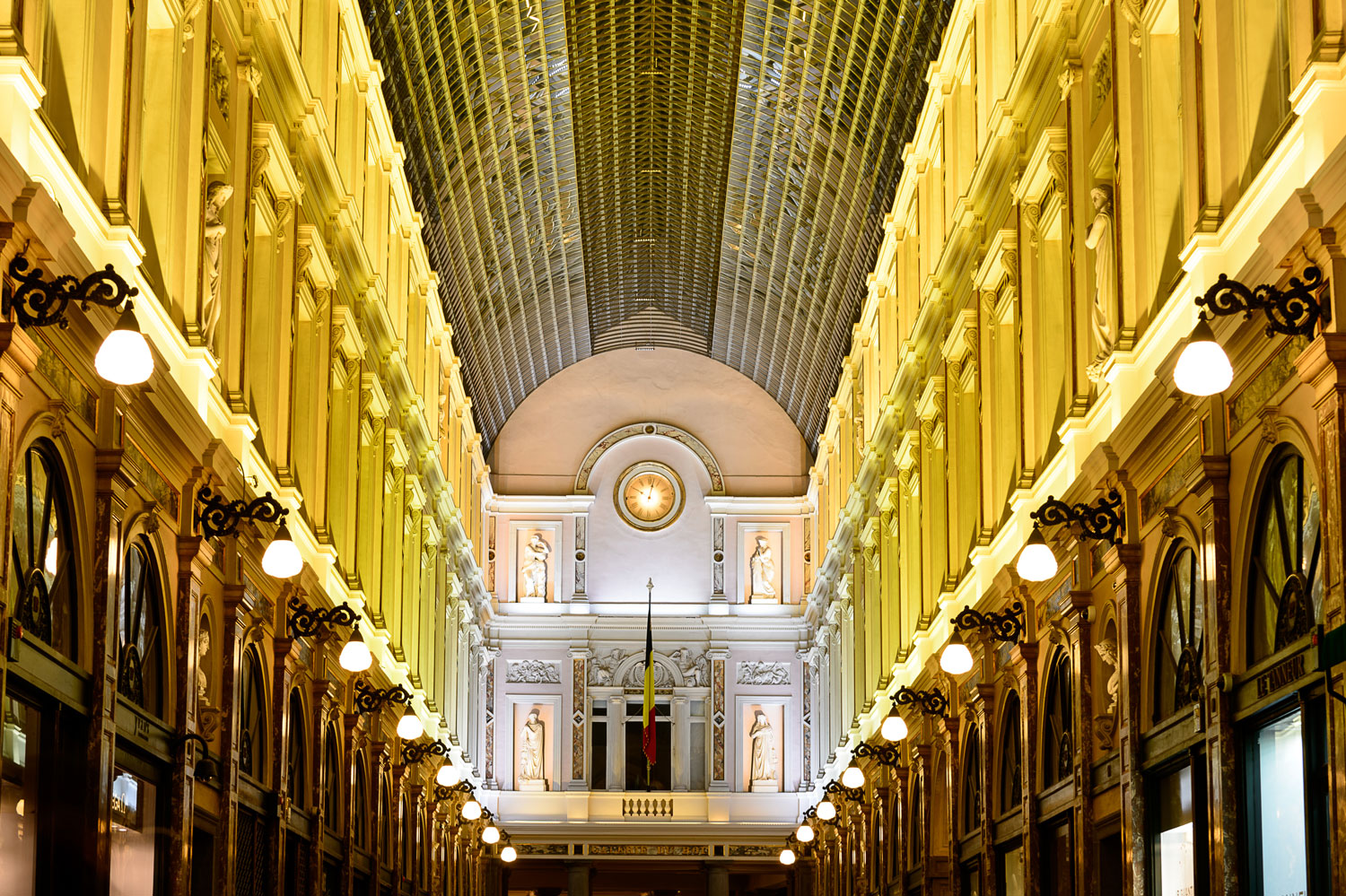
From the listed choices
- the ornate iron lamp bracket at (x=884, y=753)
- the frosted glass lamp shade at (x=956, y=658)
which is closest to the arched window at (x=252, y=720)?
the frosted glass lamp shade at (x=956, y=658)

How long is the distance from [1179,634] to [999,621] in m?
5.71

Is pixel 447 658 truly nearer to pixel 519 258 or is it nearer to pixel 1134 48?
pixel 519 258

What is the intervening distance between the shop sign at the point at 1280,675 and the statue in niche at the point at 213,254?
1004 centimetres

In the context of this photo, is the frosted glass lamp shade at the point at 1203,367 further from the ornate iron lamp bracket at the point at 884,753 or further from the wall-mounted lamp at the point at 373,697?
the ornate iron lamp bracket at the point at 884,753

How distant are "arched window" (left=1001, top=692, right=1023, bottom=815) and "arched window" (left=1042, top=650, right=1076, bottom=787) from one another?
1.31m

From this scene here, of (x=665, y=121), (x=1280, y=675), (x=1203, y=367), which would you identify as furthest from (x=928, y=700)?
(x=665, y=121)

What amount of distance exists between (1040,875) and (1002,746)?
323 centimetres

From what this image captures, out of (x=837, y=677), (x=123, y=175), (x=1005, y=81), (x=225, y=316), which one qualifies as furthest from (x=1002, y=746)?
(x=837, y=677)

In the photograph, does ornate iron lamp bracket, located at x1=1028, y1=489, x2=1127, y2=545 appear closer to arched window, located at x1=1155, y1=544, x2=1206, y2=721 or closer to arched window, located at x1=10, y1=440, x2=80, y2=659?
arched window, located at x1=1155, y1=544, x2=1206, y2=721

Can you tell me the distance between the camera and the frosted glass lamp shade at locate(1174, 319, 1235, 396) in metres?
10.3

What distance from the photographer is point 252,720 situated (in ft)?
71.4

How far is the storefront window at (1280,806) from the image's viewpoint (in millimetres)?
12609

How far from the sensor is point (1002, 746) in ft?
80.0

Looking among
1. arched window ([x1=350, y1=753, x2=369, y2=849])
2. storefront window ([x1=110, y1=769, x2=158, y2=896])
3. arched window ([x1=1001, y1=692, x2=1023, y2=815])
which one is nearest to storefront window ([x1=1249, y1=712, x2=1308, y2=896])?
storefront window ([x1=110, y1=769, x2=158, y2=896])
